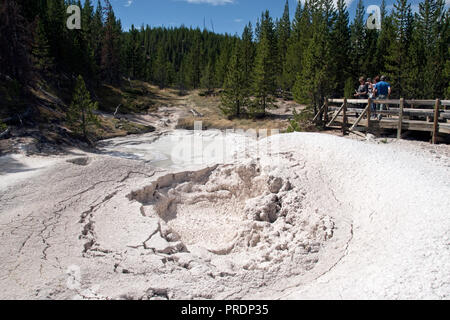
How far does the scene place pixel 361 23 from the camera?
1734 inches

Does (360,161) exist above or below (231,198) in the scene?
above

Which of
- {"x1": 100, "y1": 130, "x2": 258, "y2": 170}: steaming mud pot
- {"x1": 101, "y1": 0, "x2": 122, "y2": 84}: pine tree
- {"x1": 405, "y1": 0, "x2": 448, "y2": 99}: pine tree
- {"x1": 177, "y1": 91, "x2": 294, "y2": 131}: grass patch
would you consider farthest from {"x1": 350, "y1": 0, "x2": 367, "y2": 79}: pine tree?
{"x1": 101, "y1": 0, "x2": 122, "y2": 84}: pine tree

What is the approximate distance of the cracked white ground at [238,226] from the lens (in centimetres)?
570

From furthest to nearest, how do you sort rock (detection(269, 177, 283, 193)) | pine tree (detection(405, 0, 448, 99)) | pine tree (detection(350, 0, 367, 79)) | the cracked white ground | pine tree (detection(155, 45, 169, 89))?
pine tree (detection(155, 45, 169, 89)) < pine tree (detection(350, 0, 367, 79)) < pine tree (detection(405, 0, 448, 99)) < rock (detection(269, 177, 283, 193)) < the cracked white ground

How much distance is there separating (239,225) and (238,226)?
0.16 ft

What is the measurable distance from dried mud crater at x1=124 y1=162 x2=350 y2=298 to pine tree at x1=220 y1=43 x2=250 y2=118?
19.8m

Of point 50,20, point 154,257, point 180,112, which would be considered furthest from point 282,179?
point 50,20

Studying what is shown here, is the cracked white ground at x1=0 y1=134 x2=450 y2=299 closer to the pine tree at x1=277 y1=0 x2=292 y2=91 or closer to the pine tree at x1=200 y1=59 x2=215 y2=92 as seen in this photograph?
the pine tree at x1=277 y1=0 x2=292 y2=91

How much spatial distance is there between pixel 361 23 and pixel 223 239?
44.8 meters

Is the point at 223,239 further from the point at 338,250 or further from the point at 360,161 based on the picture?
the point at 360,161

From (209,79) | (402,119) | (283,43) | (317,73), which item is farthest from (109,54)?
(402,119)

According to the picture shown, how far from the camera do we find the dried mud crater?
22.6ft

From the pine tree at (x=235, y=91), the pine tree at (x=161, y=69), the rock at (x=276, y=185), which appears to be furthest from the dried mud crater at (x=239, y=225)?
the pine tree at (x=161, y=69)

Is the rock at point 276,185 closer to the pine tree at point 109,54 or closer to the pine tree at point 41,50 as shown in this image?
the pine tree at point 41,50
